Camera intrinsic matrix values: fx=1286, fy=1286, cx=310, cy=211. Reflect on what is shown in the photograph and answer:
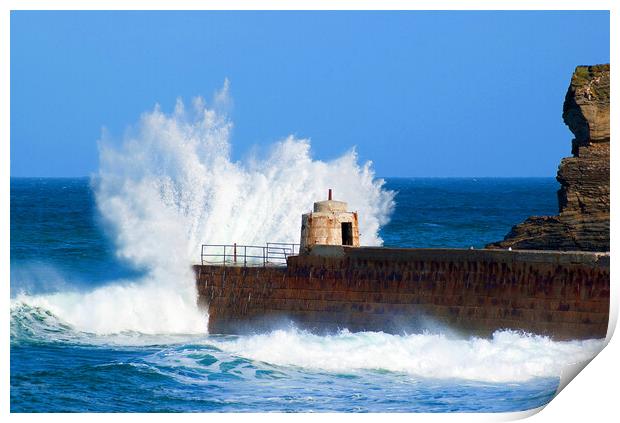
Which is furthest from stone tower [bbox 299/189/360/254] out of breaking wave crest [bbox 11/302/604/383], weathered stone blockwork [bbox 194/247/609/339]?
breaking wave crest [bbox 11/302/604/383]

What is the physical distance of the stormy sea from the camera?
15008 millimetres

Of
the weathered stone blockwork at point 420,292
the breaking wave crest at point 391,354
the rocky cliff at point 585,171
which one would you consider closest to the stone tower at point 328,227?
the weathered stone blockwork at point 420,292

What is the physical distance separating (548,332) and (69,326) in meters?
7.88

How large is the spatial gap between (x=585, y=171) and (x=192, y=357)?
711 cm

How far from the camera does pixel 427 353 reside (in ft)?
54.2

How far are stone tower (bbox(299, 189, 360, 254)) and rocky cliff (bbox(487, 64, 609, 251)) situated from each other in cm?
371

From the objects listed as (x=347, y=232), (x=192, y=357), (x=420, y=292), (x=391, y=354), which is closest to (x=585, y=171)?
(x=347, y=232)

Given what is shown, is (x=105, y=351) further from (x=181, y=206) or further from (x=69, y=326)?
(x=181, y=206)

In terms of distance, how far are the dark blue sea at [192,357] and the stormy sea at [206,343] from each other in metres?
0.03

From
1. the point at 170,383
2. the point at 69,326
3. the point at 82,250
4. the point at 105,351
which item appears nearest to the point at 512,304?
the point at 170,383

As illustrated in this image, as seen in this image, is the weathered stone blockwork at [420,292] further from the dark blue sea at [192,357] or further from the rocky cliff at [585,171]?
the rocky cliff at [585,171]

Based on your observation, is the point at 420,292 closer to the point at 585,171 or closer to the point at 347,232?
the point at 347,232

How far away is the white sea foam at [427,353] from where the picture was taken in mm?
15711

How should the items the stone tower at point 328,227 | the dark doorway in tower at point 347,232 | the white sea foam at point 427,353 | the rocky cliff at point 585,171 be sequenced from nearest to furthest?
the white sea foam at point 427,353
the stone tower at point 328,227
the dark doorway in tower at point 347,232
the rocky cliff at point 585,171
